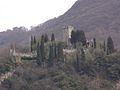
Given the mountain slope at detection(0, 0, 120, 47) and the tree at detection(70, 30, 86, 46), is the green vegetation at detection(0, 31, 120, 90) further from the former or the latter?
the mountain slope at detection(0, 0, 120, 47)

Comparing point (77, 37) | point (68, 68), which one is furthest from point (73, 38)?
point (68, 68)

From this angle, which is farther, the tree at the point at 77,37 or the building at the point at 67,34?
the building at the point at 67,34

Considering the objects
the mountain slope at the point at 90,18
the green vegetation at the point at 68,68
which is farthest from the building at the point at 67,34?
the mountain slope at the point at 90,18

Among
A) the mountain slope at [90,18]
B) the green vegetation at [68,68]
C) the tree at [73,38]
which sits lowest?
the green vegetation at [68,68]

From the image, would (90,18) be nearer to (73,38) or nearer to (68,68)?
(73,38)

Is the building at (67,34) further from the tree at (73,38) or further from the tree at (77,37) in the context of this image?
the tree at (77,37)

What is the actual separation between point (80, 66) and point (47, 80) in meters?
5.88

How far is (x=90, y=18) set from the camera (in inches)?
6777

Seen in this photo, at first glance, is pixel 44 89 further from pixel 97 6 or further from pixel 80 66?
pixel 97 6

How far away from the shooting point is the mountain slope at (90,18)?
526ft

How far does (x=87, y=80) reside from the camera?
2884 inches

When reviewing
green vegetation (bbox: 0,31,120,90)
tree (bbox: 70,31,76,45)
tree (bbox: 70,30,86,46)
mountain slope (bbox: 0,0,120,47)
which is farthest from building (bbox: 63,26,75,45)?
mountain slope (bbox: 0,0,120,47)

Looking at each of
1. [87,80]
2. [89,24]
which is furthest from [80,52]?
[89,24]

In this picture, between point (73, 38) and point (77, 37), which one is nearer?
point (77, 37)
